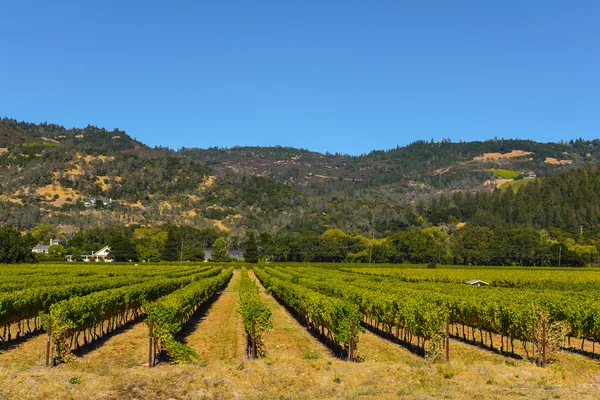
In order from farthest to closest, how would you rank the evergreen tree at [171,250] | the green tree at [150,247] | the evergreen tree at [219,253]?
the evergreen tree at [219,253], the green tree at [150,247], the evergreen tree at [171,250]

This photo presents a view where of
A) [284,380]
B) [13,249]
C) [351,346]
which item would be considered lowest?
[284,380]

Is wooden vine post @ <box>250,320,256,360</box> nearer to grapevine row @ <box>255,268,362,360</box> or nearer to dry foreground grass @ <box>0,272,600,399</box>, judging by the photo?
dry foreground grass @ <box>0,272,600,399</box>

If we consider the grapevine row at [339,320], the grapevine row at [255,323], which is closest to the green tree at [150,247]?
the grapevine row at [339,320]

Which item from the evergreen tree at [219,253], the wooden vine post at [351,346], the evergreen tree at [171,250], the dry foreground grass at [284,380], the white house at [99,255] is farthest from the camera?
the white house at [99,255]

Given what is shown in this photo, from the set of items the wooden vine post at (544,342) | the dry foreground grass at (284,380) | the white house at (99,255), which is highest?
the wooden vine post at (544,342)

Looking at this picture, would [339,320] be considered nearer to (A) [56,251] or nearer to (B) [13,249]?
(B) [13,249]

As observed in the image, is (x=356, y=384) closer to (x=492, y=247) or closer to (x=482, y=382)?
(x=482, y=382)

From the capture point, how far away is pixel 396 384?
17156 millimetres

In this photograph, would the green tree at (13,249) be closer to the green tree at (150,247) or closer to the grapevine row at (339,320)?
the green tree at (150,247)

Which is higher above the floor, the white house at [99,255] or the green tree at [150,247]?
the green tree at [150,247]

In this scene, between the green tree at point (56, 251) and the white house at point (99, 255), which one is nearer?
the green tree at point (56, 251)

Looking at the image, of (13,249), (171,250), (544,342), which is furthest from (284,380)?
(171,250)

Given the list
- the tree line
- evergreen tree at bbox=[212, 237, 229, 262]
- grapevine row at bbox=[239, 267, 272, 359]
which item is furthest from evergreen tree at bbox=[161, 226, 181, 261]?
grapevine row at bbox=[239, 267, 272, 359]

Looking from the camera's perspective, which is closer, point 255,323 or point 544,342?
point 544,342
